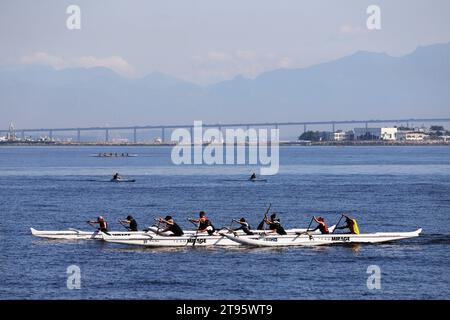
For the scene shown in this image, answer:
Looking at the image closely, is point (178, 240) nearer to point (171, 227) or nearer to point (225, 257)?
point (171, 227)

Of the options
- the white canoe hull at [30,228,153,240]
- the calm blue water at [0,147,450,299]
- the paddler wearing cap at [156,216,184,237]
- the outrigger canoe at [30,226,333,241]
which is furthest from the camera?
the white canoe hull at [30,228,153,240]

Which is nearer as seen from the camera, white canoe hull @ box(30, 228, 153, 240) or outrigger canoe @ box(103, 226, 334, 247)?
outrigger canoe @ box(103, 226, 334, 247)

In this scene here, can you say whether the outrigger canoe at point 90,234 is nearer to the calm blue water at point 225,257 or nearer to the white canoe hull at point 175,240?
the white canoe hull at point 175,240

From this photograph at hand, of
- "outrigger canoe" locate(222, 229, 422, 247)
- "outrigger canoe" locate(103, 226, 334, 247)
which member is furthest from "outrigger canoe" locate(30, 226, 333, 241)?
"outrigger canoe" locate(222, 229, 422, 247)

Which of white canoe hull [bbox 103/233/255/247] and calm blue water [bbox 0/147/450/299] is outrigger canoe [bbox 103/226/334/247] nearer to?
white canoe hull [bbox 103/233/255/247]

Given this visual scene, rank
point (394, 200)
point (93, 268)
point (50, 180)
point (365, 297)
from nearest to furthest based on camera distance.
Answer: point (365, 297) < point (93, 268) < point (394, 200) < point (50, 180)

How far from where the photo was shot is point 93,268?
4153 centimetres

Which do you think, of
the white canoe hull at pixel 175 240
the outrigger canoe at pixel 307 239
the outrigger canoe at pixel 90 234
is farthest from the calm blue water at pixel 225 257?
the outrigger canoe at pixel 307 239

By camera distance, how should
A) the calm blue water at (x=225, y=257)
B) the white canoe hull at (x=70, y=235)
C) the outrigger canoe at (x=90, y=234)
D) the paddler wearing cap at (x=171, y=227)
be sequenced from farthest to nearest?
the white canoe hull at (x=70, y=235) < the outrigger canoe at (x=90, y=234) < the paddler wearing cap at (x=171, y=227) < the calm blue water at (x=225, y=257)

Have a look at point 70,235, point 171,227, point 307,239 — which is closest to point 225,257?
point 171,227

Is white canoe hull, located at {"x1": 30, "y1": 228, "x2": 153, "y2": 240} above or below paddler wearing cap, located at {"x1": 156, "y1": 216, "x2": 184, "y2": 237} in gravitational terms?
below
